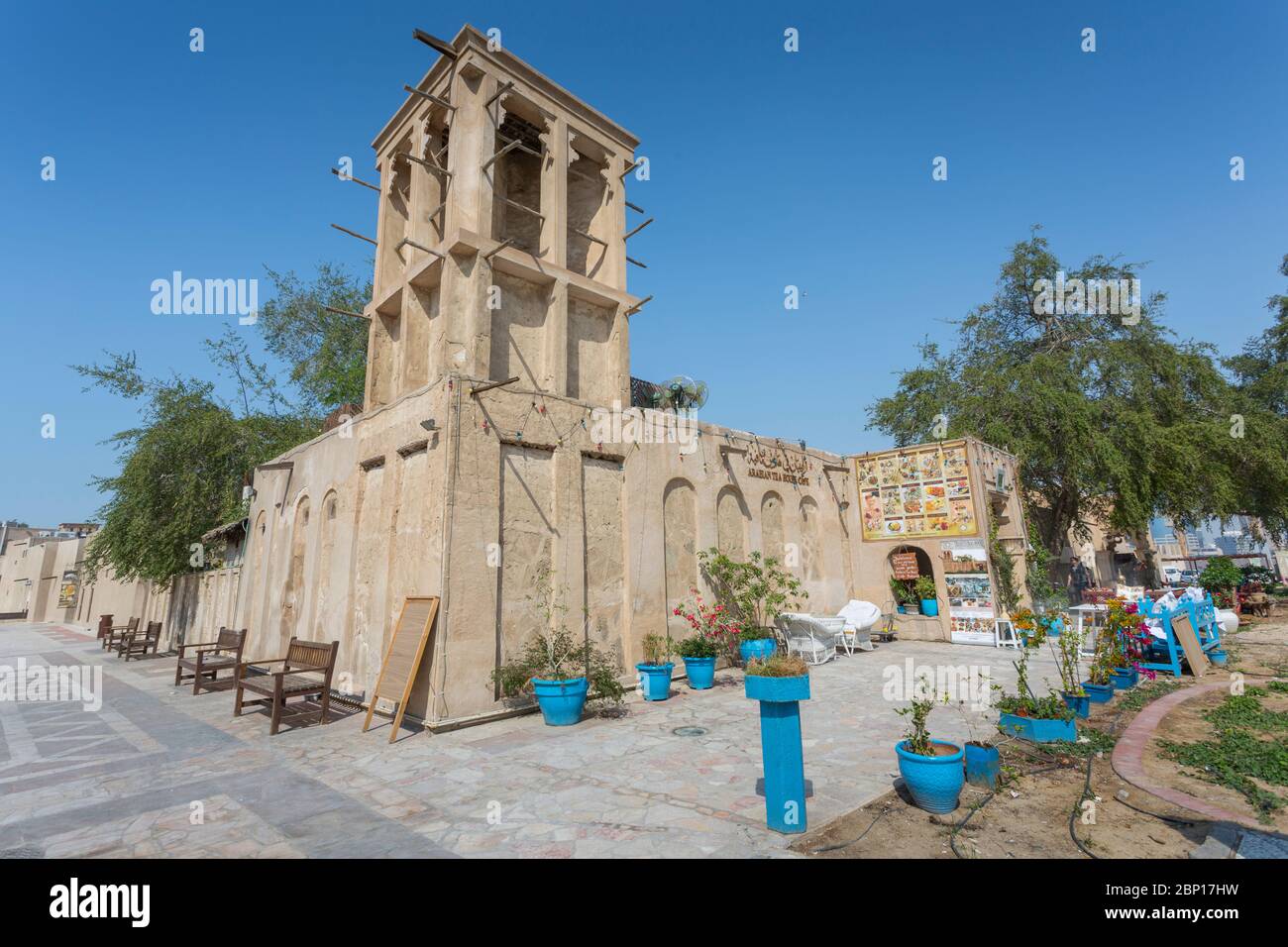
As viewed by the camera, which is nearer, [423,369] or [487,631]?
[487,631]

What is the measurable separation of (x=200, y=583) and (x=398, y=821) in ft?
67.3

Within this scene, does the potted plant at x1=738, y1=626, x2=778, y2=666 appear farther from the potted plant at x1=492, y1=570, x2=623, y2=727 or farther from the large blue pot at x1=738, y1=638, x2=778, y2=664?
the potted plant at x1=492, y1=570, x2=623, y2=727

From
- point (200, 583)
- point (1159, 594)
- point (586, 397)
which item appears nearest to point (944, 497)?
point (1159, 594)

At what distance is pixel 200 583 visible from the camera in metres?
20.2

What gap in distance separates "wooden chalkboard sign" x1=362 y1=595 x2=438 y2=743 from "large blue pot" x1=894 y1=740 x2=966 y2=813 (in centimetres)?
591

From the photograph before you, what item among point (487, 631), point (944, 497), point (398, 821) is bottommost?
point (398, 821)

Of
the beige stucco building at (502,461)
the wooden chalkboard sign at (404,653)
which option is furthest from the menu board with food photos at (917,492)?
the wooden chalkboard sign at (404,653)

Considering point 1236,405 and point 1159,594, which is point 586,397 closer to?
point 1159,594

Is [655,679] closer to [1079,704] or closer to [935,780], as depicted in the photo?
[935,780]

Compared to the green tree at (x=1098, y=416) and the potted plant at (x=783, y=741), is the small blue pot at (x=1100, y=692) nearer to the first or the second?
the potted plant at (x=783, y=741)

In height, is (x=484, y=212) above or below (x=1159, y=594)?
above

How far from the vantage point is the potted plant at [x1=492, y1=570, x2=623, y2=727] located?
8.05 m

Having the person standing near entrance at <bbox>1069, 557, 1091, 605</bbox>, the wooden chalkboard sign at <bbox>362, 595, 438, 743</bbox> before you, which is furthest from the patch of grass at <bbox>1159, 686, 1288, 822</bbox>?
the person standing near entrance at <bbox>1069, 557, 1091, 605</bbox>
